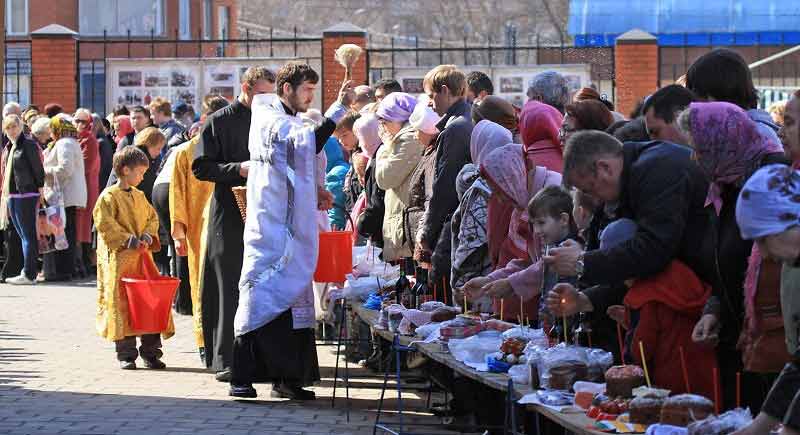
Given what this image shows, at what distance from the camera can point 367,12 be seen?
72062mm

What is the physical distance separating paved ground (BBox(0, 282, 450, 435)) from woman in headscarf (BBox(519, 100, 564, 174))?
1.78 m

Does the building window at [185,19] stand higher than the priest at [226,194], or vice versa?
the building window at [185,19]

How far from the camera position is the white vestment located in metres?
9.70

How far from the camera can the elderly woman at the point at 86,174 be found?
63.7ft

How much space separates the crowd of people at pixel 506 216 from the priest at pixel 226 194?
0.04 feet

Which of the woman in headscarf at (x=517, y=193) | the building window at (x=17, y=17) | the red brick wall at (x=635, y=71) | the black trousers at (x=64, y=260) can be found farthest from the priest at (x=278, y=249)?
the building window at (x=17, y=17)

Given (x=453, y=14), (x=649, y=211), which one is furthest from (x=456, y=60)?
(x=649, y=211)

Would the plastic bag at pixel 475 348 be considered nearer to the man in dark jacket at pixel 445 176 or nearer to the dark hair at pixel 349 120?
the man in dark jacket at pixel 445 176

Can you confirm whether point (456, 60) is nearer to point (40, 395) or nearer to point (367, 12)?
point (367, 12)

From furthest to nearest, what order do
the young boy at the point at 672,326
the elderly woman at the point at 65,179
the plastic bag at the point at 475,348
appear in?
the elderly woman at the point at 65,179 < the plastic bag at the point at 475,348 < the young boy at the point at 672,326

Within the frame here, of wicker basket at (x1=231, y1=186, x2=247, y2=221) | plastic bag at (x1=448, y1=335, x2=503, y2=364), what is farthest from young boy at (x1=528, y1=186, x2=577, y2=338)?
wicker basket at (x1=231, y1=186, x2=247, y2=221)

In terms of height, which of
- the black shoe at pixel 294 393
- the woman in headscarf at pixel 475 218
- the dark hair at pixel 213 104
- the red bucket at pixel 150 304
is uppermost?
the dark hair at pixel 213 104

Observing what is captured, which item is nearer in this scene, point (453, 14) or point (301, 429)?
point (301, 429)

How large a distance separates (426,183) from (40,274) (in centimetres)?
1072
